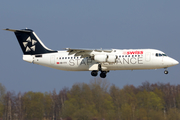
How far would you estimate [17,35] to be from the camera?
3688 cm

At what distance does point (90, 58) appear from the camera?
34.7 m

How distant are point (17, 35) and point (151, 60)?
13.7 metres

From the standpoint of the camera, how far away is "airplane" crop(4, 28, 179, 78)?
109 feet

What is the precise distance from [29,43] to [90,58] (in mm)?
6738

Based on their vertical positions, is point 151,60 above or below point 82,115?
above

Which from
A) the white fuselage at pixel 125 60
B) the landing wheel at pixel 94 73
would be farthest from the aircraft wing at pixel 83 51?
the landing wheel at pixel 94 73

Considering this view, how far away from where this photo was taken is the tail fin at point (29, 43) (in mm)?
36656

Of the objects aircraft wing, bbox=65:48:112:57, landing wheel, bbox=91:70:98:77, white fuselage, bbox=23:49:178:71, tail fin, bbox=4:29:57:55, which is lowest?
landing wheel, bbox=91:70:98:77

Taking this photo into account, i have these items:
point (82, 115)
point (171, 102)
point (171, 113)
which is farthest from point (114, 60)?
point (171, 102)

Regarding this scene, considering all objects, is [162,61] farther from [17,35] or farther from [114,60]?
[17,35]

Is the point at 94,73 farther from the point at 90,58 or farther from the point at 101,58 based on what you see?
the point at 101,58

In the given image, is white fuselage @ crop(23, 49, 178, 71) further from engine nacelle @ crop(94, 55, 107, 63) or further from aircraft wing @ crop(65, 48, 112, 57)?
aircraft wing @ crop(65, 48, 112, 57)

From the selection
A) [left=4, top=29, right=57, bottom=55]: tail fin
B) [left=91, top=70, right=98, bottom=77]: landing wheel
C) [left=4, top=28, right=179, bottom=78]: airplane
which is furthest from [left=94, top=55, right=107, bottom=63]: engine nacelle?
[left=4, top=29, right=57, bottom=55]: tail fin

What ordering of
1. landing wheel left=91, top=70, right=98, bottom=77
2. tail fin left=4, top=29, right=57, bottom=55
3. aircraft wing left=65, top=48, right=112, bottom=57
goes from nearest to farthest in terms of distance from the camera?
1. aircraft wing left=65, top=48, right=112, bottom=57
2. landing wheel left=91, top=70, right=98, bottom=77
3. tail fin left=4, top=29, right=57, bottom=55
